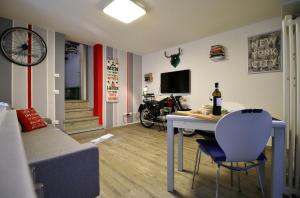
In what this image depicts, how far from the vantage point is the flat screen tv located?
409 cm

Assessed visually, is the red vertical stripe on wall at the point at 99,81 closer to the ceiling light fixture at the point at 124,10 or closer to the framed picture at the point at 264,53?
the ceiling light fixture at the point at 124,10

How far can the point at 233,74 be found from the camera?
3297mm

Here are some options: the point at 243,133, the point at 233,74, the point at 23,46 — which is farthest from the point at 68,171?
the point at 233,74

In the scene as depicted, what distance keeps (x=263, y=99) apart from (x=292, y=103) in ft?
5.67

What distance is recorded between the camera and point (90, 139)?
3.43 metres

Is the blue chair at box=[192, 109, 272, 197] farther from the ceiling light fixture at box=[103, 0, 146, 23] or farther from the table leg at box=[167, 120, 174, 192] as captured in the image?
the ceiling light fixture at box=[103, 0, 146, 23]

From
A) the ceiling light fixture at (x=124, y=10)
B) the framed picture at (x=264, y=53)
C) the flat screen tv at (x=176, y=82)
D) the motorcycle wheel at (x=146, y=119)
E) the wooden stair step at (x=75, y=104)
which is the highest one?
the ceiling light fixture at (x=124, y=10)

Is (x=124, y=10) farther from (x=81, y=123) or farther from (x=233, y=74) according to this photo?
(x=81, y=123)

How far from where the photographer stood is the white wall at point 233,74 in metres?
2.84

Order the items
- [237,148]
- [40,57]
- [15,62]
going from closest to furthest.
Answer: [237,148]
[15,62]
[40,57]

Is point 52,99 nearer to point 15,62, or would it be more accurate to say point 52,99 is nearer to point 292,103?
point 15,62

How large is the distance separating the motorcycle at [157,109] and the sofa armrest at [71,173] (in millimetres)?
2723

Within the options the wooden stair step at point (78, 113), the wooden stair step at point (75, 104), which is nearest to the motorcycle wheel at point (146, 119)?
the wooden stair step at point (78, 113)

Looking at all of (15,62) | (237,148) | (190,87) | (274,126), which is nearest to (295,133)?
(274,126)
